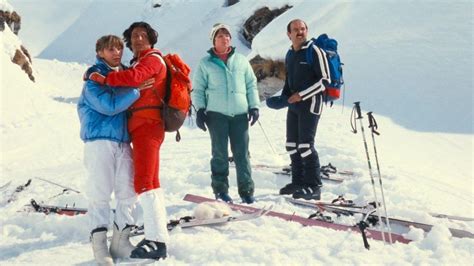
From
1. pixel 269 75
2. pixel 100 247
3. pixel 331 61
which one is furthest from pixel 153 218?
pixel 269 75

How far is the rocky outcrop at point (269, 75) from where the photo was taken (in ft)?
59.7

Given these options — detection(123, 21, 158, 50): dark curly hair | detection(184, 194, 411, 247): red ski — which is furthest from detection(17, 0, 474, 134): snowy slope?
detection(123, 21, 158, 50): dark curly hair

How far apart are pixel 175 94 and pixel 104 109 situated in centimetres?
57

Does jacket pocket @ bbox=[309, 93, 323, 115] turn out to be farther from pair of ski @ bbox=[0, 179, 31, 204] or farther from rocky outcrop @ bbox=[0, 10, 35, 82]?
rocky outcrop @ bbox=[0, 10, 35, 82]

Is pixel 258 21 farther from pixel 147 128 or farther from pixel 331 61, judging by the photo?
pixel 147 128

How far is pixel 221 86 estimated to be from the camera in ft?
17.0

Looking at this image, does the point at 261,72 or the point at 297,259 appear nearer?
the point at 297,259

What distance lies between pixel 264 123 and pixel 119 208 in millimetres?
8137

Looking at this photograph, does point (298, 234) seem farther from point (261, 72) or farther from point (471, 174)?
point (261, 72)

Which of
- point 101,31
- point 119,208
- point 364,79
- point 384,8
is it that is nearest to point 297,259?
point 119,208

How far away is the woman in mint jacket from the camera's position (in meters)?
5.18

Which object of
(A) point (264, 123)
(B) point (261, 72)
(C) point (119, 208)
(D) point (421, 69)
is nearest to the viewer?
(C) point (119, 208)

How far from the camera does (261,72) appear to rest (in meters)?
19.1

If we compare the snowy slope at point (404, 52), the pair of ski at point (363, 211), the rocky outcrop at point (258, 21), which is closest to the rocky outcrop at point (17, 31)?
the snowy slope at point (404, 52)
